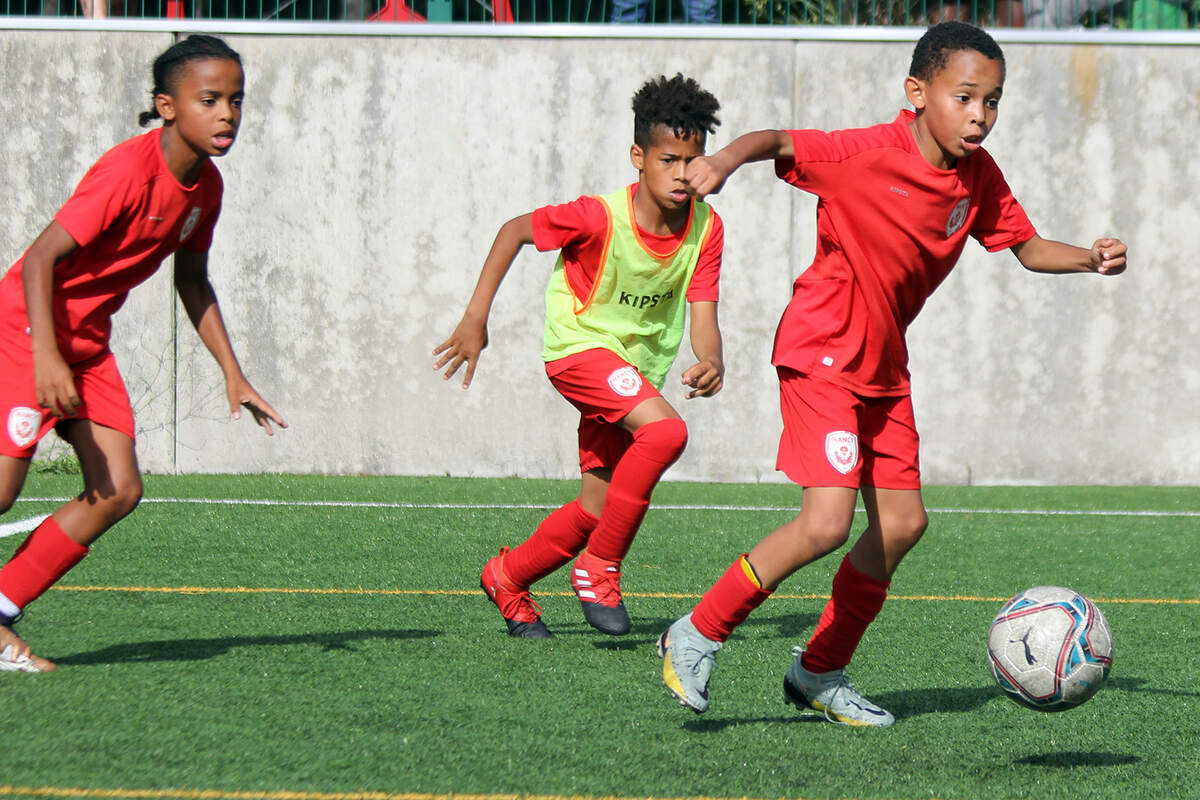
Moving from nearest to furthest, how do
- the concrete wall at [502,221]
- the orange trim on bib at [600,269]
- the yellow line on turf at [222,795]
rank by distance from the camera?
the yellow line on turf at [222,795] < the orange trim on bib at [600,269] < the concrete wall at [502,221]

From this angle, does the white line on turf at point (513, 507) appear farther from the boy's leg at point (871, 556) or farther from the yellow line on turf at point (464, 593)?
the boy's leg at point (871, 556)

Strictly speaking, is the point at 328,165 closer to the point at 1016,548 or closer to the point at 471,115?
the point at 471,115

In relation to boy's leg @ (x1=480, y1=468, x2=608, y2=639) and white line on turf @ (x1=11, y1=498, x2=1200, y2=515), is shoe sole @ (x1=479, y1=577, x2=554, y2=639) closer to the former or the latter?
boy's leg @ (x1=480, y1=468, x2=608, y2=639)

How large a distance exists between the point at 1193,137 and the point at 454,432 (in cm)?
558

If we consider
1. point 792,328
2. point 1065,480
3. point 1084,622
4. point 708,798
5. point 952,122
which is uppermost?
point 952,122

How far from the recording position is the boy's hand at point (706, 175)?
10.4ft

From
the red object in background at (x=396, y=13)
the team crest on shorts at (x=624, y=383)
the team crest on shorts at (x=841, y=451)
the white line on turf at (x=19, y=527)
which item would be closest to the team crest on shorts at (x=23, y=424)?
the team crest on shorts at (x=624, y=383)

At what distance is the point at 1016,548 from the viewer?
282 inches

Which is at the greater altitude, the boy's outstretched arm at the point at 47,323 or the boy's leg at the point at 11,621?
the boy's outstretched arm at the point at 47,323

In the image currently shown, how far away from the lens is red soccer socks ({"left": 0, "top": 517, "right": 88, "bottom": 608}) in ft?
13.3

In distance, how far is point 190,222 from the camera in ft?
13.6

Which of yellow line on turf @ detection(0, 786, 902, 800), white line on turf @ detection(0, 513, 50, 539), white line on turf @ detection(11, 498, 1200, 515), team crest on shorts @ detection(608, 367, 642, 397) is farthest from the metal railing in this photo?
yellow line on turf @ detection(0, 786, 902, 800)

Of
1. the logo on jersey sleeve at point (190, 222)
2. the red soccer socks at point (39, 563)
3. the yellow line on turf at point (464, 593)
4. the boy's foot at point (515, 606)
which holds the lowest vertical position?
the yellow line on turf at point (464, 593)

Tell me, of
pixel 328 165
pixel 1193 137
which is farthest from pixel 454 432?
pixel 1193 137
